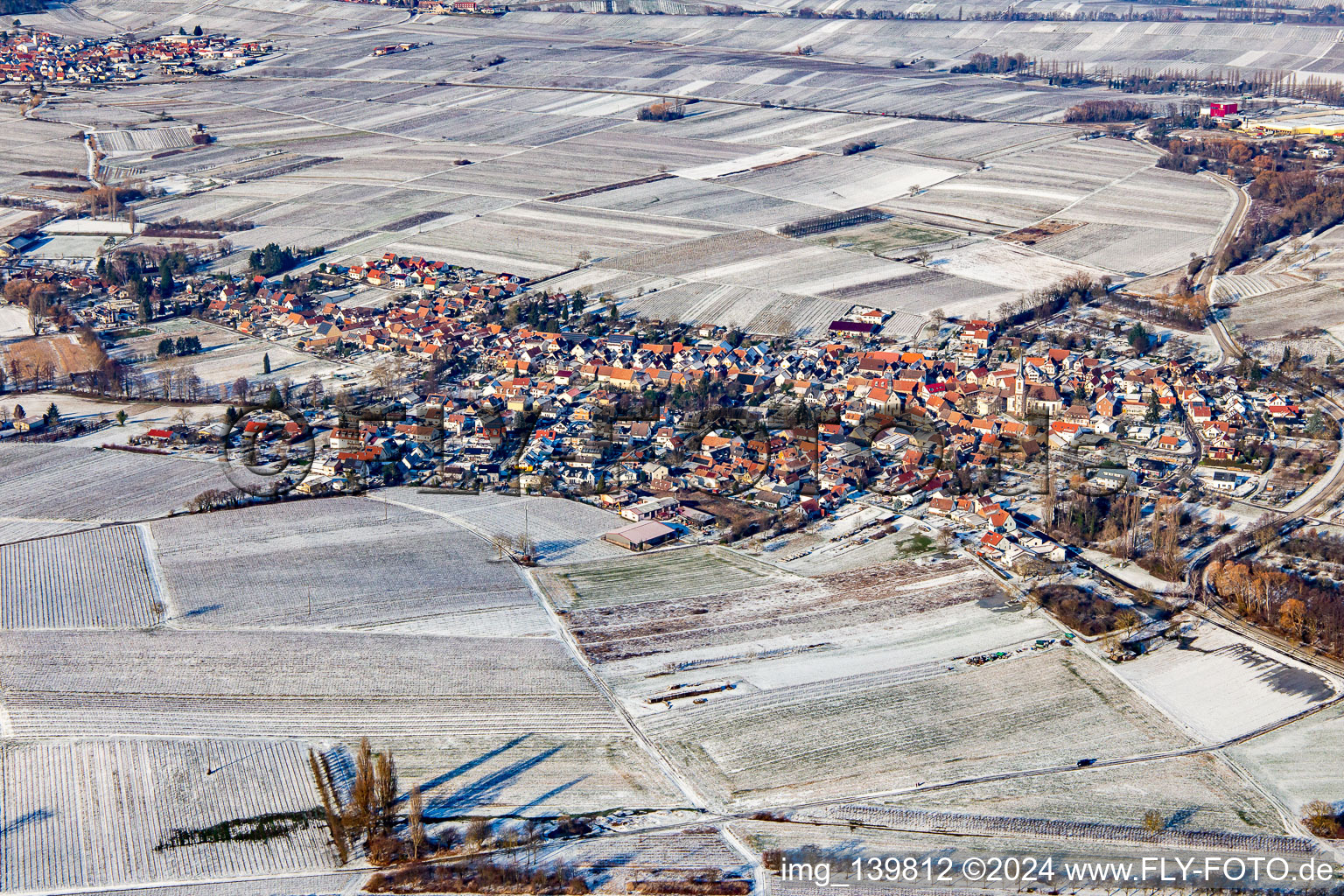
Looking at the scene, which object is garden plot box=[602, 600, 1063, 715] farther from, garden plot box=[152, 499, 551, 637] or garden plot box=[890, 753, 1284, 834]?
garden plot box=[890, 753, 1284, 834]

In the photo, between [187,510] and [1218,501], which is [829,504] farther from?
[187,510]

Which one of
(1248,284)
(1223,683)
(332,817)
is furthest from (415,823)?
(1248,284)

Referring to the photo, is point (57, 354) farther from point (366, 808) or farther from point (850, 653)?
point (850, 653)

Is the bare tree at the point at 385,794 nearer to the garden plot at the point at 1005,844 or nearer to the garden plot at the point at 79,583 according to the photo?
the garden plot at the point at 1005,844

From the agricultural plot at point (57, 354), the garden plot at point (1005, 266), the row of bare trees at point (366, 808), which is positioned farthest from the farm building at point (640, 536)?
the garden plot at point (1005, 266)

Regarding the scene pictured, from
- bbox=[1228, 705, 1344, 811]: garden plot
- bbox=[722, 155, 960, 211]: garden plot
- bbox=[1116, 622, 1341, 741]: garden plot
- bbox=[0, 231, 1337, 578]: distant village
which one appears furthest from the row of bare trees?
bbox=[722, 155, 960, 211]: garden plot

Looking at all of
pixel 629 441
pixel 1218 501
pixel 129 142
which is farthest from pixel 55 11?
pixel 1218 501
